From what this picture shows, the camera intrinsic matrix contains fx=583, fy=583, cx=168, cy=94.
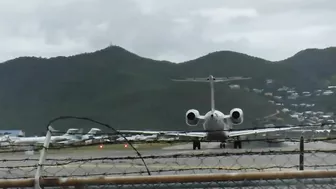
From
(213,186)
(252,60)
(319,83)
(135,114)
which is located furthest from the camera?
(252,60)

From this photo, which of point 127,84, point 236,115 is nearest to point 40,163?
point 236,115

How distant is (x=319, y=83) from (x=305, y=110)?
22966mm

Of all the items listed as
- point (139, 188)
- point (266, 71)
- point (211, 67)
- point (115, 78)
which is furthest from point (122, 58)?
point (139, 188)

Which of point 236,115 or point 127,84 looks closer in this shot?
point 236,115

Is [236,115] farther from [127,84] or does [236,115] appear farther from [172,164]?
[127,84]

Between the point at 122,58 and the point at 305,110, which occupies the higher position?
the point at 122,58

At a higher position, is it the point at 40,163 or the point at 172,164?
the point at 40,163

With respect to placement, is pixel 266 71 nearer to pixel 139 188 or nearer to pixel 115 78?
pixel 115 78

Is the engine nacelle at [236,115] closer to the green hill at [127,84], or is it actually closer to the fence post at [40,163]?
the fence post at [40,163]

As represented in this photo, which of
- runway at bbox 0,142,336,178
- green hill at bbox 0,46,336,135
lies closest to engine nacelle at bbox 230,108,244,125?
runway at bbox 0,142,336,178

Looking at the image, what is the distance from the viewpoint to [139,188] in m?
4.48

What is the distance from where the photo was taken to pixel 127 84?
15475cm

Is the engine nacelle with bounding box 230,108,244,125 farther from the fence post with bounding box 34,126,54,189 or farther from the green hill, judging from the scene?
the green hill

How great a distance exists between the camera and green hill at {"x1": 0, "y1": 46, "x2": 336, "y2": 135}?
12106 centimetres
